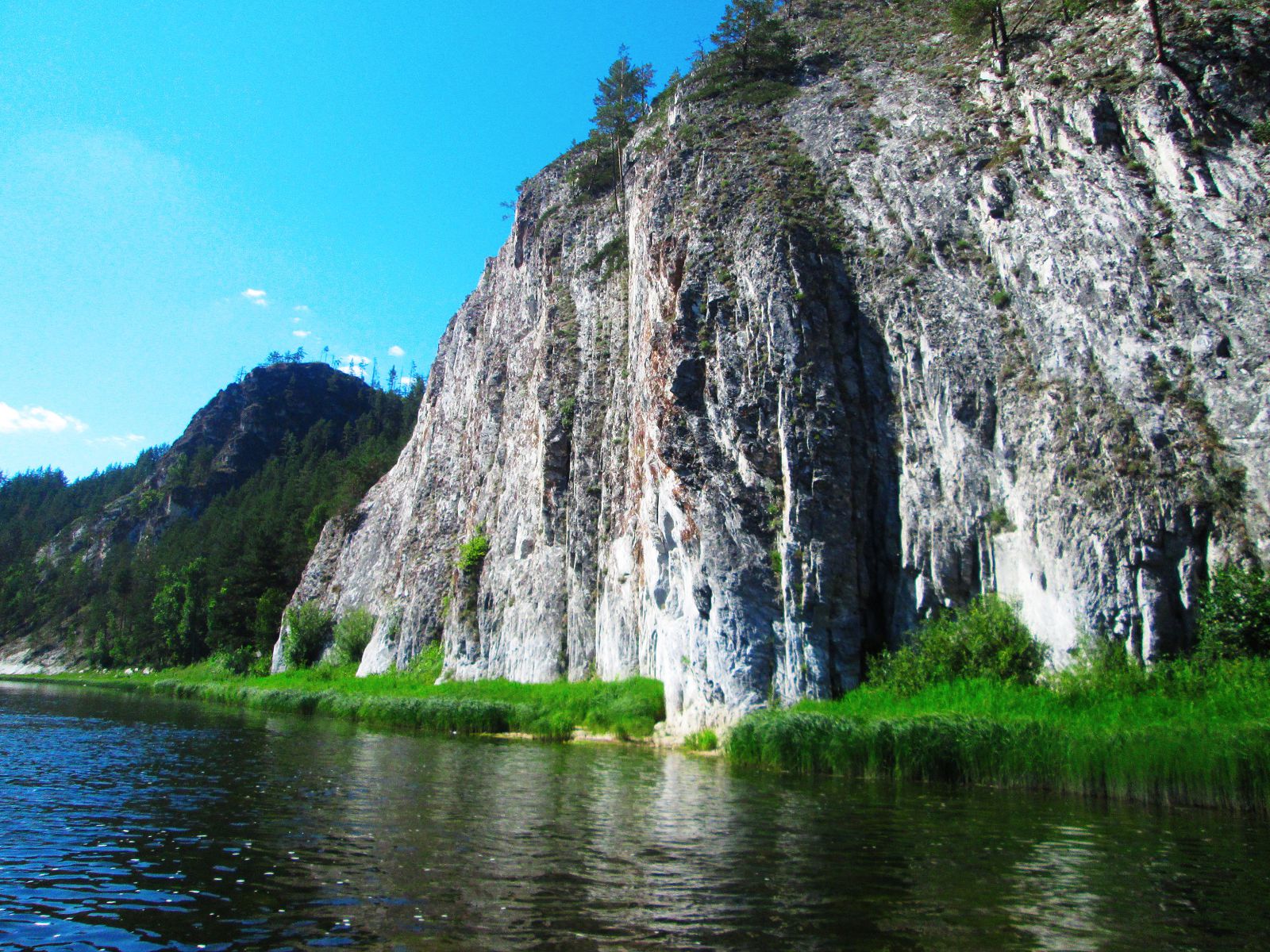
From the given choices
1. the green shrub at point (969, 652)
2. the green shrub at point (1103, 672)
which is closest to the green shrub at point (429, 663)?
the green shrub at point (969, 652)

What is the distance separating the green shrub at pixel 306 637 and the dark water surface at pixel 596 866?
48.2 meters

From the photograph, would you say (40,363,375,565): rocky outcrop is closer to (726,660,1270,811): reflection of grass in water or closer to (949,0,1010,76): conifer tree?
(949,0,1010,76): conifer tree

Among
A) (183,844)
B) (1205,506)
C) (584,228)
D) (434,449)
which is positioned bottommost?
(183,844)

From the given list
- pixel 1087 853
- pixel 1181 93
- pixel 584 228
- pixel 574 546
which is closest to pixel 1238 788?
pixel 1087 853

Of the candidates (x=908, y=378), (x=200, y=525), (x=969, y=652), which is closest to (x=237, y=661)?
(x=200, y=525)

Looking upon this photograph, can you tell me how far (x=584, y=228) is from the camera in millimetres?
56531

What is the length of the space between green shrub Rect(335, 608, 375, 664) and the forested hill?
18.7 m

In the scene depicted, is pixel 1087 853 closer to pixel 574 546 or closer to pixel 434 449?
pixel 574 546

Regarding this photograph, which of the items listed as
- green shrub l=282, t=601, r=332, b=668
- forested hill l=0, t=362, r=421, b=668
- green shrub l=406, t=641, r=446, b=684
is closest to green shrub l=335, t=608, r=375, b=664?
green shrub l=282, t=601, r=332, b=668

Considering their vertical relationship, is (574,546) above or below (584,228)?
below

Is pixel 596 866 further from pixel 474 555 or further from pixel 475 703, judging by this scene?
pixel 474 555

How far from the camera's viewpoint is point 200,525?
371 ft

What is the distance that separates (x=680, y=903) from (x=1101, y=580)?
1786cm

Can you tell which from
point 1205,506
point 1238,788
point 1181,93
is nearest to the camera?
point 1238,788
